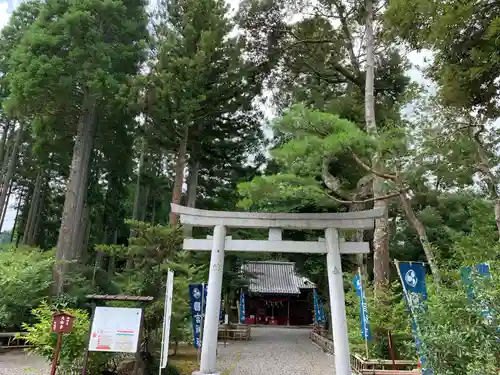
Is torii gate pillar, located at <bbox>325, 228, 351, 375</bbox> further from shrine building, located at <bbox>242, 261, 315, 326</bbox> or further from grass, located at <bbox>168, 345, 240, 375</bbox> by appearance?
shrine building, located at <bbox>242, 261, 315, 326</bbox>

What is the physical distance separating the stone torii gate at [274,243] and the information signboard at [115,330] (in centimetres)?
115

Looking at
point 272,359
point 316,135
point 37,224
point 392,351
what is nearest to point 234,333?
point 272,359

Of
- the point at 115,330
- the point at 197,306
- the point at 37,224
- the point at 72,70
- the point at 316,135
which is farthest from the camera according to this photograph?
the point at 37,224

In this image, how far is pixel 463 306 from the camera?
4.11m

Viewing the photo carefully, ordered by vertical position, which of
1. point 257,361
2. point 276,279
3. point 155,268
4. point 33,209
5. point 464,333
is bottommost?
point 257,361

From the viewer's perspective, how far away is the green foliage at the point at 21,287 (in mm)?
9953

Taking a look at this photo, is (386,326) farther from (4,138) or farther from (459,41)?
(4,138)

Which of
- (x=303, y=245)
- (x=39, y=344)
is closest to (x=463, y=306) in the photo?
(x=303, y=245)

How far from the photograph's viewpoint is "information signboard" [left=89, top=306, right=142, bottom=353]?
5.82 meters

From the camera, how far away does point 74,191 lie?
42.2ft

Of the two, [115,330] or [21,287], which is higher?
[21,287]

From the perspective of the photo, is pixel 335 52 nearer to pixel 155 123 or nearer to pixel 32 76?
pixel 155 123

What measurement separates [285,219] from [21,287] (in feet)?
25.2

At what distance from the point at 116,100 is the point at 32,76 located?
2.51m
